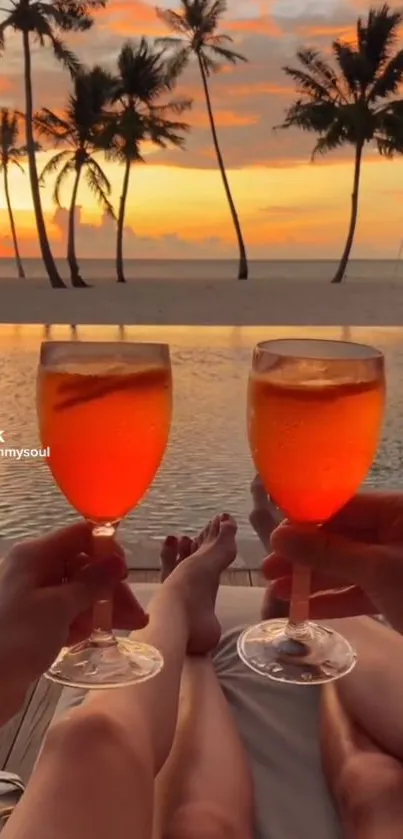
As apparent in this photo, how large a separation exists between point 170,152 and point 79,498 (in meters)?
10.5

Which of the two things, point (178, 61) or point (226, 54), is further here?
point (178, 61)

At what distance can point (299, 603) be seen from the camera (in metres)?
0.78

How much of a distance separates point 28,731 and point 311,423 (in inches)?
36.7

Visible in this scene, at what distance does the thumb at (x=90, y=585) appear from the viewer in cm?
73

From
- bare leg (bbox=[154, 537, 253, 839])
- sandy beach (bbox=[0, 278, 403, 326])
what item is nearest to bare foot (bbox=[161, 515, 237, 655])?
bare leg (bbox=[154, 537, 253, 839])

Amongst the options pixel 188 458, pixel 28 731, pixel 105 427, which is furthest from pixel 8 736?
pixel 188 458

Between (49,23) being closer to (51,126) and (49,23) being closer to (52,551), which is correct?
(51,126)

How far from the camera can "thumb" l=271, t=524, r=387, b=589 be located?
72 cm

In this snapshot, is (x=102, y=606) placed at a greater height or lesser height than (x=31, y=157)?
greater

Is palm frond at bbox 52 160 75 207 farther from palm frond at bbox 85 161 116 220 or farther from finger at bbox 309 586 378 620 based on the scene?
finger at bbox 309 586 378 620

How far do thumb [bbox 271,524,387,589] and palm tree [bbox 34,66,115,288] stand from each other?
9335 mm

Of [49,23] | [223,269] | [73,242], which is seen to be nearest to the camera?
[49,23]

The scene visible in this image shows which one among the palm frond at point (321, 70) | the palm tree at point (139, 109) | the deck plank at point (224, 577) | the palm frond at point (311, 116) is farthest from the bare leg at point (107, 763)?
the palm frond at point (311, 116)

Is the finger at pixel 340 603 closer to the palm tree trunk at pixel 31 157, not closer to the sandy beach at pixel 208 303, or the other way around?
the sandy beach at pixel 208 303
